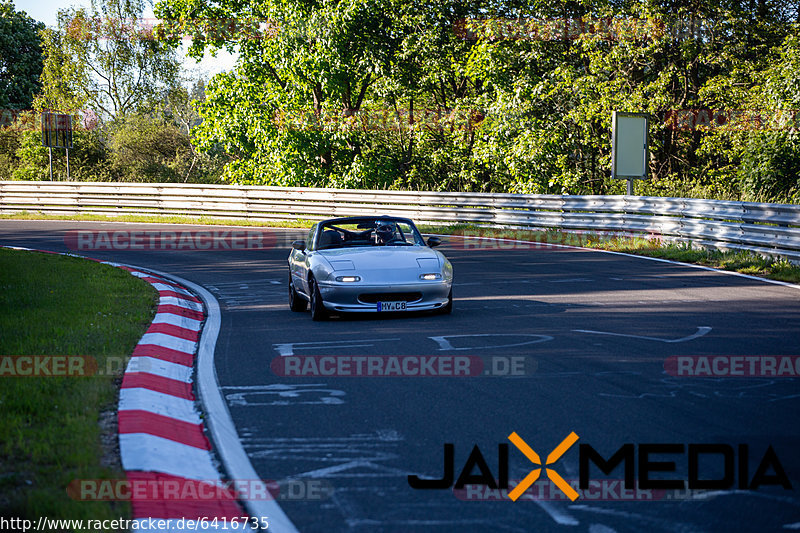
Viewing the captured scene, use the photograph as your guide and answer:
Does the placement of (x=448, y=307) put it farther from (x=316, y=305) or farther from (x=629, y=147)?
(x=629, y=147)

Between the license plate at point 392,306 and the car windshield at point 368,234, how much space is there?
4.77 feet

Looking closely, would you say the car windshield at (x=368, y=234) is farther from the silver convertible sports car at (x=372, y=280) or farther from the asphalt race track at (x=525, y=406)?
the asphalt race track at (x=525, y=406)

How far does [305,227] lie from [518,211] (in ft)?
22.9

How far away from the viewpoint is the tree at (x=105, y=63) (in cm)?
6706

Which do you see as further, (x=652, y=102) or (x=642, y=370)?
(x=652, y=102)

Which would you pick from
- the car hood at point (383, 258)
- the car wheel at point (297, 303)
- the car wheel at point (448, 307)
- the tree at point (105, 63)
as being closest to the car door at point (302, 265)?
the car wheel at point (297, 303)

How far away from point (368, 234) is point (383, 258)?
1.21m

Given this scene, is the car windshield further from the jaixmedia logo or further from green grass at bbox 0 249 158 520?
the jaixmedia logo

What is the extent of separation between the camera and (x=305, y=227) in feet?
87.3

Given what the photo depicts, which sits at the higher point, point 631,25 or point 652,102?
point 631,25

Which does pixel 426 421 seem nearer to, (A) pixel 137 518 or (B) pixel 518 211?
(A) pixel 137 518

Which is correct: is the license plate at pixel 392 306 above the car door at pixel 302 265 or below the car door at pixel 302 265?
below

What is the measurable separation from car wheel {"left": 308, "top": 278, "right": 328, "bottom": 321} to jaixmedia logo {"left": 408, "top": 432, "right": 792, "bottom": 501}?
528cm

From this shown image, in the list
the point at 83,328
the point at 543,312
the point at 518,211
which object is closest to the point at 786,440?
the point at 543,312
